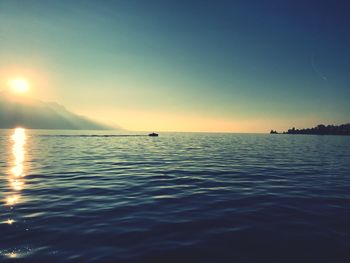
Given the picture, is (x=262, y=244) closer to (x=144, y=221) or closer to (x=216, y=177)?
(x=144, y=221)

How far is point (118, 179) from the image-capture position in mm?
17812

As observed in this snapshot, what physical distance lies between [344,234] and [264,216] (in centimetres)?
278

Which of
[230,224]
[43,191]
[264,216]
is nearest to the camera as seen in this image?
[230,224]

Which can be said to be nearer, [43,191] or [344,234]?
[344,234]

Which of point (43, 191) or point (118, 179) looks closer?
point (43, 191)

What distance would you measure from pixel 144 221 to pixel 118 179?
9040mm

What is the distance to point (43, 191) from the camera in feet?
45.7

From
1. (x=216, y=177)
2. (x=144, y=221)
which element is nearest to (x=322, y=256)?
(x=144, y=221)

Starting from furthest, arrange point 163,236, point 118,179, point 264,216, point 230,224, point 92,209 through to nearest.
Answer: point 118,179
point 92,209
point 264,216
point 230,224
point 163,236

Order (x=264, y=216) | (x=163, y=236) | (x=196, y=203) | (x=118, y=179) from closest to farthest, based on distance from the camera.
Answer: (x=163, y=236), (x=264, y=216), (x=196, y=203), (x=118, y=179)

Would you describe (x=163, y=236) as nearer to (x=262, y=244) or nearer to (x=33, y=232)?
(x=262, y=244)

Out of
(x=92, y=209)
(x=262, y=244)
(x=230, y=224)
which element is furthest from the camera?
(x=92, y=209)

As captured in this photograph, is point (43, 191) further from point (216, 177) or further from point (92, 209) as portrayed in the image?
point (216, 177)

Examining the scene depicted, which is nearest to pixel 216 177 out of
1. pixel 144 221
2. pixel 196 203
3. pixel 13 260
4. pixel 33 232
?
pixel 196 203
